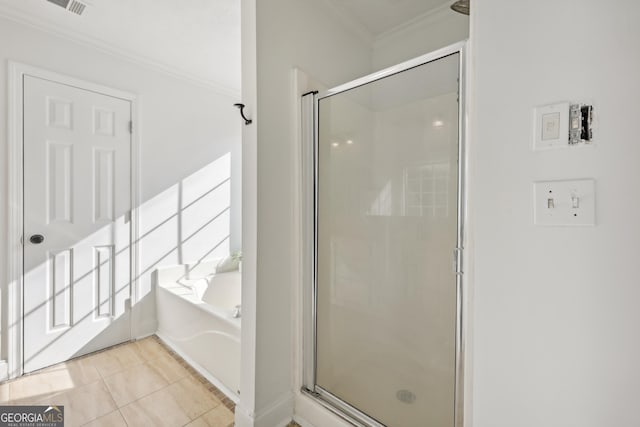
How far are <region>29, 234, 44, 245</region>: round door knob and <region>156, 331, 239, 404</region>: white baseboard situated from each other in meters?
1.15

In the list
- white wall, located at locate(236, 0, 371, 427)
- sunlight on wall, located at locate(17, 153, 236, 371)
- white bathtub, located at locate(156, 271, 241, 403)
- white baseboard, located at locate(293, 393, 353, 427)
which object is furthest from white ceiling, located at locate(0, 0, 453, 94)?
white baseboard, located at locate(293, 393, 353, 427)

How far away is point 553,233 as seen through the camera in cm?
76

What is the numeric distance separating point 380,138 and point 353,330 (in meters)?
1.03

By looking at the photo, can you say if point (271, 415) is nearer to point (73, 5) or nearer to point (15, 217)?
point (15, 217)

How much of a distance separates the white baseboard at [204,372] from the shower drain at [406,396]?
0.98 metres

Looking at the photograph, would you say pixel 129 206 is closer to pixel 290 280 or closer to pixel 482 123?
pixel 290 280

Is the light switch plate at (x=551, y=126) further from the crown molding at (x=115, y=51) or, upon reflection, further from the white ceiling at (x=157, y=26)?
the crown molding at (x=115, y=51)

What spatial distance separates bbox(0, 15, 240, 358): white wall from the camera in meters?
2.06

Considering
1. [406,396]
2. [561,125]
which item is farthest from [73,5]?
[406,396]

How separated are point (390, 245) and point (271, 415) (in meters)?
1.09

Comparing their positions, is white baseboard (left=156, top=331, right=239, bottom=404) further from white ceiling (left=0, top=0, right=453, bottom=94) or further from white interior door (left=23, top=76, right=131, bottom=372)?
white ceiling (left=0, top=0, right=453, bottom=94)

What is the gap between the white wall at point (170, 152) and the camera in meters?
2.06

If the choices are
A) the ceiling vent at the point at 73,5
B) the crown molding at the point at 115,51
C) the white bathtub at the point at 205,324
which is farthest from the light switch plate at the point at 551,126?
the crown molding at the point at 115,51

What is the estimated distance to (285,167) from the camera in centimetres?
155
